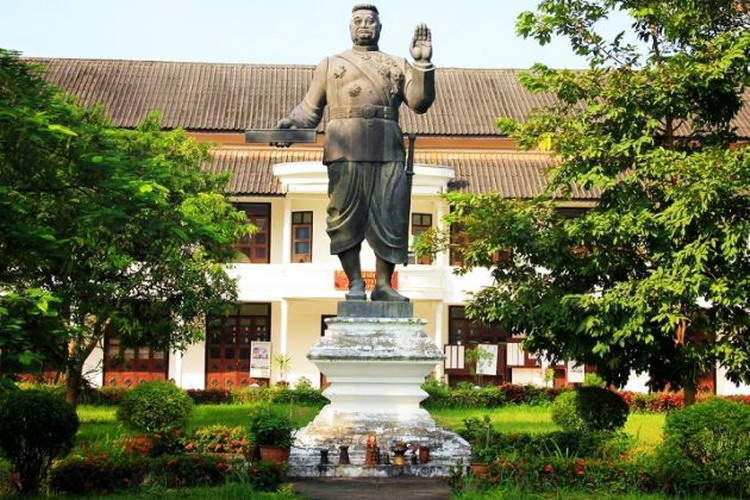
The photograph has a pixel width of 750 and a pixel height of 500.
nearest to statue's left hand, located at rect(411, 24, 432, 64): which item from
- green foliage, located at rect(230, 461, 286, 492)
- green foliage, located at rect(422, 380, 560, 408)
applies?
green foliage, located at rect(230, 461, 286, 492)

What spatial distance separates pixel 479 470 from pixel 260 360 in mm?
20566

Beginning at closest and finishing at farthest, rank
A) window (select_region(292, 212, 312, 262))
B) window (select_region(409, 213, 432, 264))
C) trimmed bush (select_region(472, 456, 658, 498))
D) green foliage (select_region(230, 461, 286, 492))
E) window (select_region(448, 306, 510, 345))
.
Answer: green foliage (select_region(230, 461, 286, 492)) → trimmed bush (select_region(472, 456, 658, 498)) → window (select_region(409, 213, 432, 264)) → window (select_region(448, 306, 510, 345)) → window (select_region(292, 212, 312, 262))

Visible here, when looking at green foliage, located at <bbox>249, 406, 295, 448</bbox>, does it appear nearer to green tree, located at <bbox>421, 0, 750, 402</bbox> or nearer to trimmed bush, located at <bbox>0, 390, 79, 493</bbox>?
trimmed bush, located at <bbox>0, 390, 79, 493</bbox>

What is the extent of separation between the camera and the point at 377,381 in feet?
33.7

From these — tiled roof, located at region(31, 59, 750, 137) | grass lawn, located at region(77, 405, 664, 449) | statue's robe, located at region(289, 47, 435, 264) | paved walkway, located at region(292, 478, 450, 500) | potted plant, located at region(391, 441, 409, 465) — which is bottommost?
grass lawn, located at region(77, 405, 664, 449)

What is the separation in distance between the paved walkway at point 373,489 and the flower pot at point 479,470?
248mm

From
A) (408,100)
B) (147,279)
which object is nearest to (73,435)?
(408,100)

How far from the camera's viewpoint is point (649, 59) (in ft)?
47.2

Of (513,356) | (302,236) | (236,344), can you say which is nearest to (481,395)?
(513,356)

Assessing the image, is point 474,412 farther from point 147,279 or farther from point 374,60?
point 374,60

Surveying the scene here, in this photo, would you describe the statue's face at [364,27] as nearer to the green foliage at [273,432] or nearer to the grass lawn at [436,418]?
the green foliage at [273,432]

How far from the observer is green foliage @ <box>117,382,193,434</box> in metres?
14.9

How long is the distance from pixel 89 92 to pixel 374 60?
21416 millimetres

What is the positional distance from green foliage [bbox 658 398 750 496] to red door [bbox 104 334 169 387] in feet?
68.4
